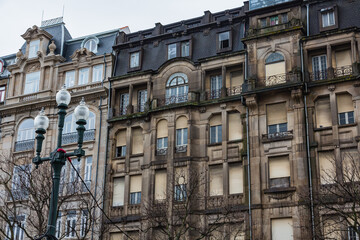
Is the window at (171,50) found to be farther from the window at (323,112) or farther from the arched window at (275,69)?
the window at (323,112)

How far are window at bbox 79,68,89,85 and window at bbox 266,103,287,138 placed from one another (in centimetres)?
1509

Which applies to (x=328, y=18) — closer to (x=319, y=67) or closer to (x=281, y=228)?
(x=319, y=67)

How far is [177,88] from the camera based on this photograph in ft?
133

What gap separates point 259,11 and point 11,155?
848 inches

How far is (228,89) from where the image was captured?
38844 mm

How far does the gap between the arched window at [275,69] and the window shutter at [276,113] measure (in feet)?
4.92

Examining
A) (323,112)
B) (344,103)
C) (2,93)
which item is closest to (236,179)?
(323,112)

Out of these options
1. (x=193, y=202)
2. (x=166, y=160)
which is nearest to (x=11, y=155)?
(x=166, y=160)

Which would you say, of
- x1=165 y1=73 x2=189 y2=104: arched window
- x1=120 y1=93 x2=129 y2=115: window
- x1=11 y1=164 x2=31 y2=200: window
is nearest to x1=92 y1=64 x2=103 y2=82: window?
x1=120 y1=93 x2=129 y2=115: window

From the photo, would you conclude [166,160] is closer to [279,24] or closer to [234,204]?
[234,204]

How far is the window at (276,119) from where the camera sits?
35.9 metres

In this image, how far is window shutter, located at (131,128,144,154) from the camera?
40812 millimetres

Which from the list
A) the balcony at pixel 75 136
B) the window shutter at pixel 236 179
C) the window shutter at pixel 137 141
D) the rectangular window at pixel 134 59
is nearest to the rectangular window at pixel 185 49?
the rectangular window at pixel 134 59

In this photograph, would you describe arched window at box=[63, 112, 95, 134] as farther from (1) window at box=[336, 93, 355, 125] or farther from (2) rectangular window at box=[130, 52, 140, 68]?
(1) window at box=[336, 93, 355, 125]
